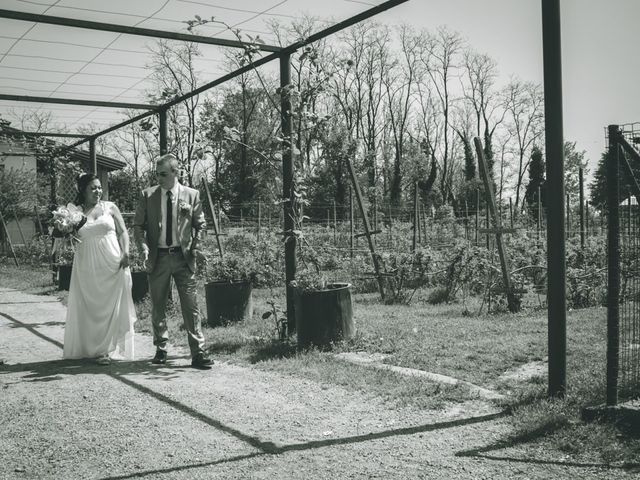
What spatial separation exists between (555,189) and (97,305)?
15.9 ft

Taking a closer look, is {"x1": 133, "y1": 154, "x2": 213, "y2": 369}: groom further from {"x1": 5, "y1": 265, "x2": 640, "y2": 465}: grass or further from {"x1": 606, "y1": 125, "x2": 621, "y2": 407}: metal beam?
{"x1": 606, "y1": 125, "x2": 621, "y2": 407}: metal beam

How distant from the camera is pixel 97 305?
687cm

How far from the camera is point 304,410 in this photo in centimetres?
471

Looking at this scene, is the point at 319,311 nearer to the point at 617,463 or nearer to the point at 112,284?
the point at 112,284

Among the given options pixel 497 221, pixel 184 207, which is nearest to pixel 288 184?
pixel 184 207

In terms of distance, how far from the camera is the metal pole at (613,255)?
4.11 metres

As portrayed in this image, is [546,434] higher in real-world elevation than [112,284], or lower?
lower

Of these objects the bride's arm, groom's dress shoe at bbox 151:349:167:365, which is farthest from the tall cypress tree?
groom's dress shoe at bbox 151:349:167:365

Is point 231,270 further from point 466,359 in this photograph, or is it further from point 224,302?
point 466,359

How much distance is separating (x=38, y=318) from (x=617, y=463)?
922 centimetres

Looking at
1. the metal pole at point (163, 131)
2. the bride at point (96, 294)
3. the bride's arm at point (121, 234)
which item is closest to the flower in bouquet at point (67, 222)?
the bride at point (96, 294)

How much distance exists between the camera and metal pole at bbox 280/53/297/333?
24.0 ft

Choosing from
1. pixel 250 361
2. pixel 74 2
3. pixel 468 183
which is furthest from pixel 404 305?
pixel 468 183

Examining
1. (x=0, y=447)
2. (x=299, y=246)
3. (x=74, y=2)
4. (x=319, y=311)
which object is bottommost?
(x=0, y=447)
